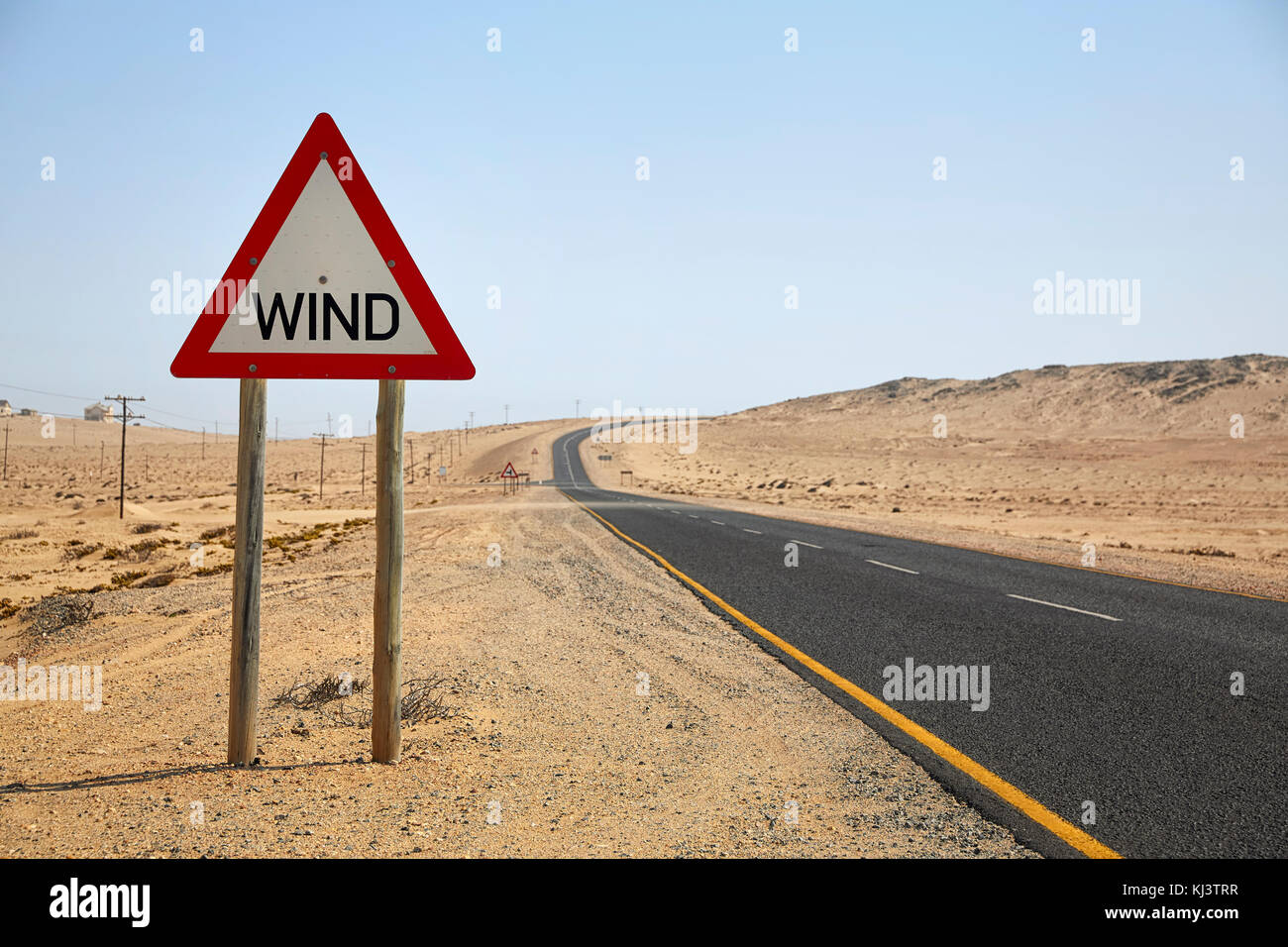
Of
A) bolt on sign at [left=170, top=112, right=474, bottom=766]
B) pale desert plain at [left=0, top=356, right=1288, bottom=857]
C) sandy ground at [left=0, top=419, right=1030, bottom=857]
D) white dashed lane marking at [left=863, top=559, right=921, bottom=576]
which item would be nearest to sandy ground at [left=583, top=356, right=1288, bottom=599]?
pale desert plain at [left=0, top=356, right=1288, bottom=857]

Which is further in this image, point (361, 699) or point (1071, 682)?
point (1071, 682)

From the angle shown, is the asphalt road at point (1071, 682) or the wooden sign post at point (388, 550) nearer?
the asphalt road at point (1071, 682)

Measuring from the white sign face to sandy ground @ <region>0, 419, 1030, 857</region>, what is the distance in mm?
1975

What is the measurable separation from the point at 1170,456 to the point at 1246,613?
62766 millimetres

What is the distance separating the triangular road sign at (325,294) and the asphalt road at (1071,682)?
130 inches

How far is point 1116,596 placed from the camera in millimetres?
10719

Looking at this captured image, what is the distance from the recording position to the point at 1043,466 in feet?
220

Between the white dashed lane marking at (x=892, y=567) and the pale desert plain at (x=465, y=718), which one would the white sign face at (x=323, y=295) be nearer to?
the pale desert plain at (x=465, y=718)

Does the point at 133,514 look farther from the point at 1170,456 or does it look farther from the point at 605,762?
the point at 1170,456

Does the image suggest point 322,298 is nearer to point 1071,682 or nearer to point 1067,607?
point 1071,682

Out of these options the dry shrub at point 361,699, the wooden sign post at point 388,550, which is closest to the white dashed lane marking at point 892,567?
the dry shrub at point 361,699

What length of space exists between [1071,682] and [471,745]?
4372mm

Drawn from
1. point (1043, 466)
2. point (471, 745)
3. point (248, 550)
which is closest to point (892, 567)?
point (471, 745)

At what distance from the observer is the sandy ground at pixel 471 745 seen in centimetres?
347
